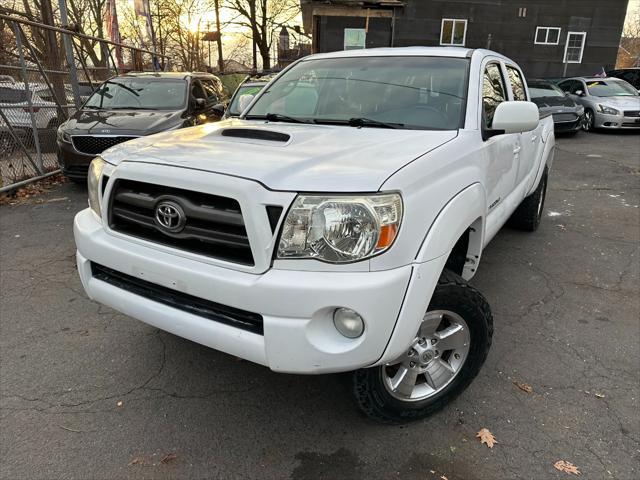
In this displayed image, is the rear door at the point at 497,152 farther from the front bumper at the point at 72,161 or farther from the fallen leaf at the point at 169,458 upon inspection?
the front bumper at the point at 72,161

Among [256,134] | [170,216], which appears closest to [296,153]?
[256,134]

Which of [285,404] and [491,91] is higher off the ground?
[491,91]

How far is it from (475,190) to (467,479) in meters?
1.42

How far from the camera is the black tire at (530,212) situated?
5.32 meters

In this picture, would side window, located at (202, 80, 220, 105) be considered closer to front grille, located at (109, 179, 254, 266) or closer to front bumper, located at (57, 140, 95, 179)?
front bumper, located at (57, 140, 95, 179)

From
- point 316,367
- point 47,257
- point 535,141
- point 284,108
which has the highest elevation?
point 284,108

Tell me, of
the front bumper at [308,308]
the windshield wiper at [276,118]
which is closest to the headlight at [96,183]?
the front bumper at [308,308]

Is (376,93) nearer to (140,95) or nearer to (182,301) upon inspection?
(182,301)

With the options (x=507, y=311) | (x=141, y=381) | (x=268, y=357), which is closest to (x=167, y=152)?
(x=268, y=357)

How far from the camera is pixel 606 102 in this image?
46.1 ft

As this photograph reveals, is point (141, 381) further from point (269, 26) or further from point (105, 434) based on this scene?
point (269, 26)

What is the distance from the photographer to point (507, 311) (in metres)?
3.72

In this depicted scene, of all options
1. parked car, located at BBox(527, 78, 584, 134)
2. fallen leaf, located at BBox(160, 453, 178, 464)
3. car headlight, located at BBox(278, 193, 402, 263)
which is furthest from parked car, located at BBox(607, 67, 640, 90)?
fallen leaf, located at BBox(160, 453, 178, 464)

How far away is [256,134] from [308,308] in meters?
1.24
